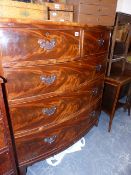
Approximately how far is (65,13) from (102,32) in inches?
14.0

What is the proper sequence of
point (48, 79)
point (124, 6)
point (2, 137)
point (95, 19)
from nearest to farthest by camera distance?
point (2, 137) < point (48, 79) < point (95, 19) < point (124, 6)

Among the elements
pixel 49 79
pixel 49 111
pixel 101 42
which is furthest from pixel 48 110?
pixel 101 42

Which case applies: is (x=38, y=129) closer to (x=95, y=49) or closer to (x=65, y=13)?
(x=95, y=49)

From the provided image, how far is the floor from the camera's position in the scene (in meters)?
1.40

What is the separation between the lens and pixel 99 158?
5.08ft

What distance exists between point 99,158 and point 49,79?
1024 millimetres

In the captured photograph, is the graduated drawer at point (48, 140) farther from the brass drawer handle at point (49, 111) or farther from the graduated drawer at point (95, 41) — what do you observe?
the graduated drawer at point (95, 41)

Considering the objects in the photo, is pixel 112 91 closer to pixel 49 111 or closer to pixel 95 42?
pixel 95 42

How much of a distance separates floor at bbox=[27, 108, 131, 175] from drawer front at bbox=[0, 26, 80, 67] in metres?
1.01

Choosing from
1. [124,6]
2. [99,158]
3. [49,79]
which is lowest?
[99,158]

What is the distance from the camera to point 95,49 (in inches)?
51.0

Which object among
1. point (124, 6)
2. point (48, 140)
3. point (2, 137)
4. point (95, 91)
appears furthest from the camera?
point (124, 6)

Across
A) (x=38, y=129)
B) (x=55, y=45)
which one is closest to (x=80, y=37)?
(x=55, y=45)

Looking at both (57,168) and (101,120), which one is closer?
(57,168)
